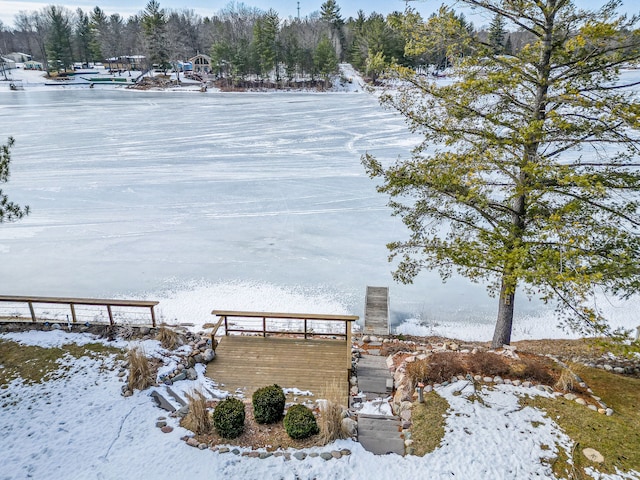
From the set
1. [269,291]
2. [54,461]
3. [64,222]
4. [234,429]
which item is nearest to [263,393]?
[234,429]

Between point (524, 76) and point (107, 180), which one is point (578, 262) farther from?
point (107, 180)

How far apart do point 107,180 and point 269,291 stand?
11581 mm

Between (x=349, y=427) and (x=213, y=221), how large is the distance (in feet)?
35.1

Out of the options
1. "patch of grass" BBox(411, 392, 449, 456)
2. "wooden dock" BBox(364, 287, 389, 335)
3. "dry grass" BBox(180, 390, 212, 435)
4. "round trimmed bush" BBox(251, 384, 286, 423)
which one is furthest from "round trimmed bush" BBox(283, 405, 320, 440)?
"wooden dock" BBox(364, 287, 389, 335)

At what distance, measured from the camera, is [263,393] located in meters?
5.92

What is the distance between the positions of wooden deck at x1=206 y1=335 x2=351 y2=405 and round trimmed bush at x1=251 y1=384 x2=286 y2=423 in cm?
93

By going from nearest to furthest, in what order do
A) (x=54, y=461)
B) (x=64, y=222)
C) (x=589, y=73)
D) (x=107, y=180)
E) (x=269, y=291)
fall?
(x=54, y=461), (x=589, y=73), (x=269, y=291), (x=64, y=222), (x=107, y=180)

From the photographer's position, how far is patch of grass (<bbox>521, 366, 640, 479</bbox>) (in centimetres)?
492

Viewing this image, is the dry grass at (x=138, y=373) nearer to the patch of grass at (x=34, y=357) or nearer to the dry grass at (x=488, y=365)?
the patch of grass at (x=34, y=357)

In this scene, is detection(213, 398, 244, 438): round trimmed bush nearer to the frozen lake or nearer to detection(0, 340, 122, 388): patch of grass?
detection(0, 340, 122, 388): patch of grass

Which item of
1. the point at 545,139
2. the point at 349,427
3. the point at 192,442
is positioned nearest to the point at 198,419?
the point at 192,442

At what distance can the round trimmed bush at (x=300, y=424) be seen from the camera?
5461mm

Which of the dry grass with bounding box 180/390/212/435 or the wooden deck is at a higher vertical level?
the dry grass with bounding box 180/390/212/435

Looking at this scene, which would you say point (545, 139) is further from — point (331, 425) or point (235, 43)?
point (235, 43)
